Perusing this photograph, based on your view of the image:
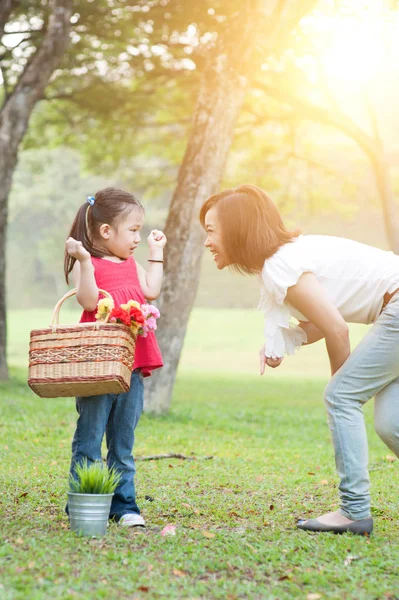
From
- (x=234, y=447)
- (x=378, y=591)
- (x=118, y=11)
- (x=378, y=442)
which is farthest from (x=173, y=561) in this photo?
(x=118, y=11)

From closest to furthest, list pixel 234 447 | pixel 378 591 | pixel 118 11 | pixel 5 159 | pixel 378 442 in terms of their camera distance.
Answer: pixel 378 591, pixel 234 447, pixel 378 442, pixel 5 159, pixel 118 11

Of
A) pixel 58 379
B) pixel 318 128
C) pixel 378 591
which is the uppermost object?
pixel 318 128

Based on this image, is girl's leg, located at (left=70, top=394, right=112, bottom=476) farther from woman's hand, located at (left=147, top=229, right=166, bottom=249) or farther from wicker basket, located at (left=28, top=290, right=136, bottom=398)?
woman's hand, located at (left=147, top=229, right=166, bottom=249)

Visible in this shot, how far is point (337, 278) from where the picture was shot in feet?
13.0

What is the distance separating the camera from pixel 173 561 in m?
3.46

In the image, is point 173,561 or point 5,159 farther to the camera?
point 5,159

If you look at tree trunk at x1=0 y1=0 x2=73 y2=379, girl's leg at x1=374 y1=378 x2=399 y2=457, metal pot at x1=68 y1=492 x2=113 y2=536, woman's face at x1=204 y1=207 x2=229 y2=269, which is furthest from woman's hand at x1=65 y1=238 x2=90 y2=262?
tree trunk at x1=0 y1=0 x2=73 y2=379

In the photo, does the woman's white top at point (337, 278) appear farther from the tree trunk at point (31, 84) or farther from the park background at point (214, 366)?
the tree trunk at point (31, 84)

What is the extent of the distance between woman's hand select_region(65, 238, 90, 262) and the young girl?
108mm

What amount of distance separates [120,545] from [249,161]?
50.5 feet

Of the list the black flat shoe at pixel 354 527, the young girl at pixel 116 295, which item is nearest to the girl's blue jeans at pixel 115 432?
the young girl at pixel 116 295

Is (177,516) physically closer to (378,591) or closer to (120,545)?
(120,545)

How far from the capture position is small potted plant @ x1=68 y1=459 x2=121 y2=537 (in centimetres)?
373

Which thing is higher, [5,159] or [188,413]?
[5,159]
